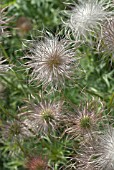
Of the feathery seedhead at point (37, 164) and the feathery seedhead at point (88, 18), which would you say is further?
the feathery seedhead at point (37, 164)

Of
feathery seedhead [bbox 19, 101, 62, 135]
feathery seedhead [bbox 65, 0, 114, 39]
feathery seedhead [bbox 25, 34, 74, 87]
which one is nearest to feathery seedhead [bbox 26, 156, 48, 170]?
feathery seedhead [bbox 19, 101, 62, 135]

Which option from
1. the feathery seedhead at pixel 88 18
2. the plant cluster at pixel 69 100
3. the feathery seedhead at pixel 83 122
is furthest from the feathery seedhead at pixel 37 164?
the feathery seedhead at pixel 88 18

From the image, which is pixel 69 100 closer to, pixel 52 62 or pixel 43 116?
pixel 43 116

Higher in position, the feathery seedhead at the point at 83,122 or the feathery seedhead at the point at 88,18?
the feathery seedhead at the point at 88,18

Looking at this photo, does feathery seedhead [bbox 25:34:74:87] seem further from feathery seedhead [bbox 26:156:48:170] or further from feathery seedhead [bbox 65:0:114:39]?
feathery seedhead [bbox 26:156:48:170]

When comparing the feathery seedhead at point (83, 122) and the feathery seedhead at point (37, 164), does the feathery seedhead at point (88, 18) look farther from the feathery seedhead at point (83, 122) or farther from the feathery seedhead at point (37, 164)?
the feathery seedhead at point (37, 164)

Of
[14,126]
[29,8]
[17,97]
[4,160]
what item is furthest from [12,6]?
[14,126]

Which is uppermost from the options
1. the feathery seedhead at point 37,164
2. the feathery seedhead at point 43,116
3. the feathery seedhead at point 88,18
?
the feathery seedhead at point 88,18

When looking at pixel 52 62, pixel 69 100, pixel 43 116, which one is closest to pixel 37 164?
pixel 43 116
